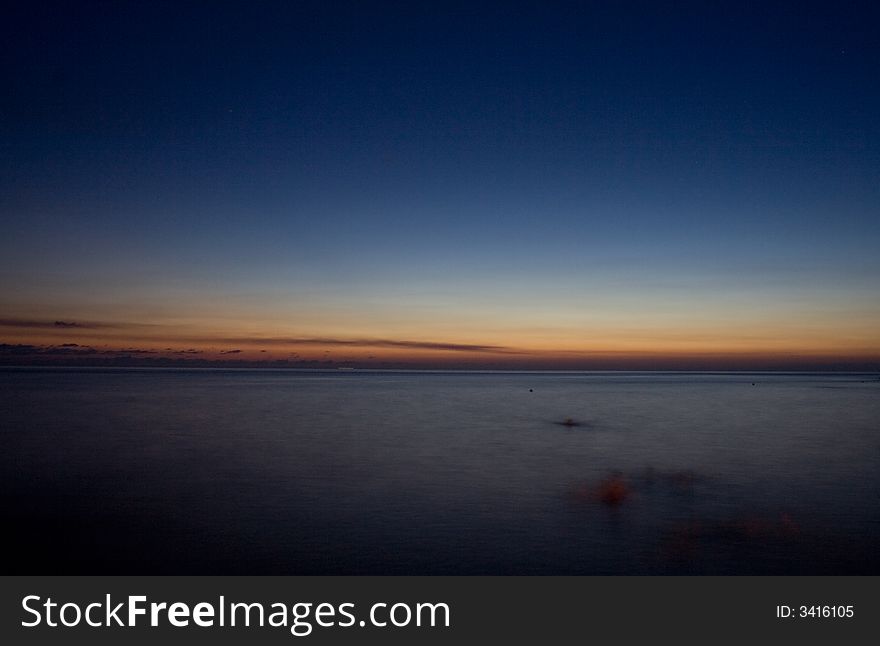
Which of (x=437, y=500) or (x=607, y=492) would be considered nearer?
(x=437, y=500)

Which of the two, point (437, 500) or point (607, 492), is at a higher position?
point (437, 500)

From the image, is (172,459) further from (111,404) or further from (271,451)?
(111,404)

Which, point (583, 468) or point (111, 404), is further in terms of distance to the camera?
point (111, 404)

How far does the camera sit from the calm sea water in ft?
39.2

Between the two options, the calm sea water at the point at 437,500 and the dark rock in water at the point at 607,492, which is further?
the dark rock in water at the point at 607,492

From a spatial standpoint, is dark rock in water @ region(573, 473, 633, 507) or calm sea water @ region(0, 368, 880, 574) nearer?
calm sea water @ region(0, 368, 880, 574)

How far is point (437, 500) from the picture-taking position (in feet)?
56.4

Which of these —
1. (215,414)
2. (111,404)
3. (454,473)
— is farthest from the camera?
(111,404)

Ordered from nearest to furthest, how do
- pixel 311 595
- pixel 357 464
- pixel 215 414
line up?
pixel 311 595, pixel 357 464, pixel 215 414

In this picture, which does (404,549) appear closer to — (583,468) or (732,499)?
(732,499)

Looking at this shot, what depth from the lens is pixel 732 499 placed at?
17297 mm

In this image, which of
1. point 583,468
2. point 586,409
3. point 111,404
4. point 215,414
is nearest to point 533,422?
→ point 586,409

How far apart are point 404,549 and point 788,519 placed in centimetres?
945

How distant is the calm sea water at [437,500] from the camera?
11.9 m
